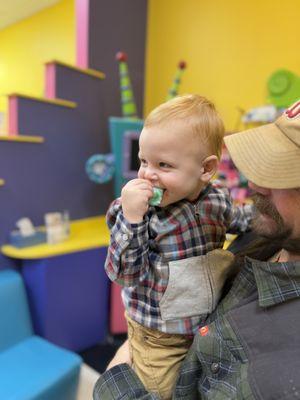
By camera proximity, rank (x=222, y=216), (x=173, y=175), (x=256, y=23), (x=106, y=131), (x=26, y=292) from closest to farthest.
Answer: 1. (x=173, y=175)
2. (x=222, y=216)
3. (x=26, y=292)
4. (x=256, y=23)
5. (x=106, y=131)

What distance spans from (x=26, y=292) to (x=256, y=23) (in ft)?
6.42

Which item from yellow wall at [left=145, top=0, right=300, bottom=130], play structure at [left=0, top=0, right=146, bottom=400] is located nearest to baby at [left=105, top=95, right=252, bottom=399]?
play structure at [left=0, top=0, right=146, bottom=400]

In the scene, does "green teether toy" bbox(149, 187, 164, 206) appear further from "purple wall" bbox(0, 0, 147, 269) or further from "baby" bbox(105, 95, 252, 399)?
"purple wall" bbox(0, 0, 147, 269)

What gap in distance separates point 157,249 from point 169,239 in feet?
0.12

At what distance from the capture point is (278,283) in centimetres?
62

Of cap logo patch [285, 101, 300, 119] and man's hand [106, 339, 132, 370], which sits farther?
man's hand [106, 339, 132, 370]

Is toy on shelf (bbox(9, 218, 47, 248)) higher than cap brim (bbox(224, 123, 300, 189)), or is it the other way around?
cap brim (bbox(224, 123, 300, 189))

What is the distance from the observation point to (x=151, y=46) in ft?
8.45

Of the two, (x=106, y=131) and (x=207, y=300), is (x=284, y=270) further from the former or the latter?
(x=106, y=131)

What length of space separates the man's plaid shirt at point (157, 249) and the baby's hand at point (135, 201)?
0.05 ft

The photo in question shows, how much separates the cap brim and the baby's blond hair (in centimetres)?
7

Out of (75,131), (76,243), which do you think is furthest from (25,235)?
(75,131)

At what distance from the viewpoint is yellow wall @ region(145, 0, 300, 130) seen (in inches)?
78.1

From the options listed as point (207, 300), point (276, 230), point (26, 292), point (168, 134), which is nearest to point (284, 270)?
point (276, 230)
